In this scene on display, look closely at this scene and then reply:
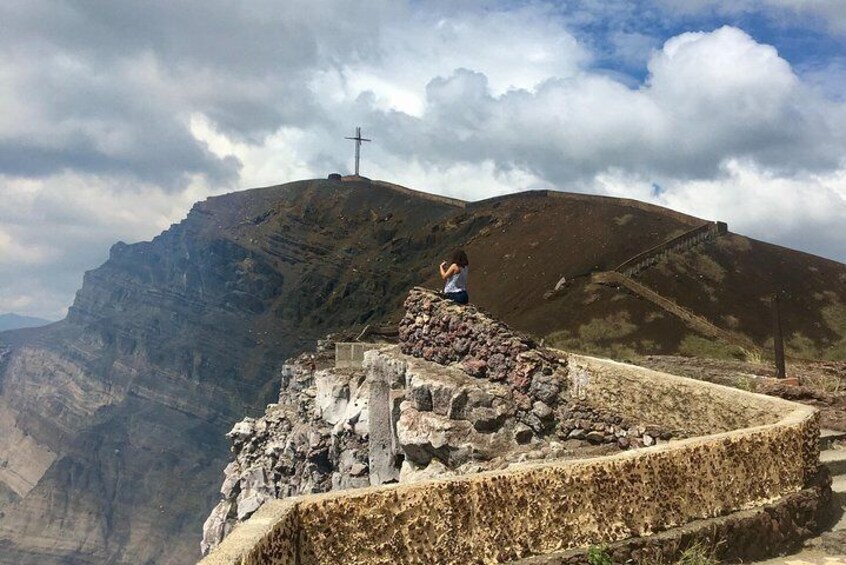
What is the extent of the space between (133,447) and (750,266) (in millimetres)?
69218

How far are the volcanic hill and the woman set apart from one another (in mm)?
17047

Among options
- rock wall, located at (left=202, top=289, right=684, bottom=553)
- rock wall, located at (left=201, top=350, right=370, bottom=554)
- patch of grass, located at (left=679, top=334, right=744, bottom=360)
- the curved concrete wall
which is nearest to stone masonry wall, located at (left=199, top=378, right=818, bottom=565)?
the curved concrete wall

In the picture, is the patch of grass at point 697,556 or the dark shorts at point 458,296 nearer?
the patch of grass at point 697,556

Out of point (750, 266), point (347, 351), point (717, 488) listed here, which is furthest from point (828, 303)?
point (717, 488)

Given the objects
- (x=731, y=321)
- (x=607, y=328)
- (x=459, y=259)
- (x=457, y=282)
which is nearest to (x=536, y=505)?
(x=459, y=259)

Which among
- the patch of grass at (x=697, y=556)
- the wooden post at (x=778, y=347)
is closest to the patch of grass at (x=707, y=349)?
the wooden post at (x=778, y=347)

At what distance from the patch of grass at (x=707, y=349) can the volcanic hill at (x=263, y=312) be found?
0.18 meters

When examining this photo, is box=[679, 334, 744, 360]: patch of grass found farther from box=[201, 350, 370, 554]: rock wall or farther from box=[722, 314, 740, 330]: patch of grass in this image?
box=[201, 350, 370, 554]: rock wall

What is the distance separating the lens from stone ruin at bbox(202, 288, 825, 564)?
4.04 m

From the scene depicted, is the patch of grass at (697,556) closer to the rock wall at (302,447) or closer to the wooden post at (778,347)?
the wooden post at (778,347)

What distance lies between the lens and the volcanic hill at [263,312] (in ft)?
107

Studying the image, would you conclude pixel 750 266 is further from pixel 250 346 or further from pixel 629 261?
pixel 250 346

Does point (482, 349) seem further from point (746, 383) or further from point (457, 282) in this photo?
point (746, 383)

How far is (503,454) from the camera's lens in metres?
9.90
